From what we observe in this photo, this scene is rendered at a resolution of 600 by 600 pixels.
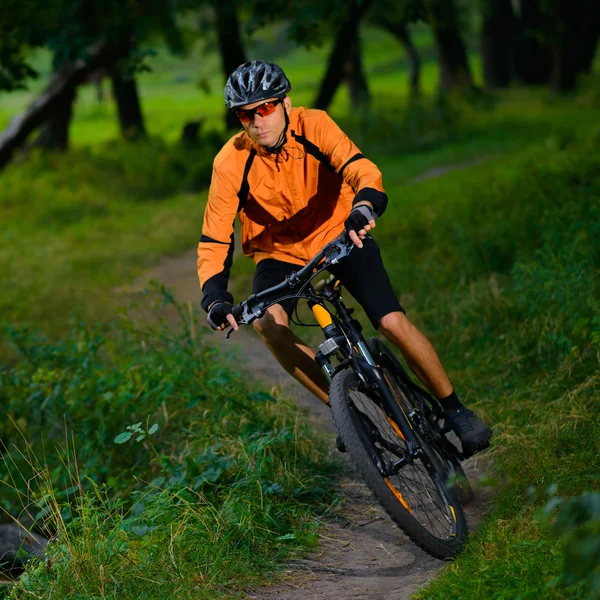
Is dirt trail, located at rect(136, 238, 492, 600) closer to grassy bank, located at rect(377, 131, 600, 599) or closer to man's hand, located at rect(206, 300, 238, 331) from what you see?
grassy bank, located at rect(377, 131, 600, 599)

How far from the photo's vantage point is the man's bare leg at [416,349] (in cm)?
477

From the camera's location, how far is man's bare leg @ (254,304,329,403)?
5.05 meters

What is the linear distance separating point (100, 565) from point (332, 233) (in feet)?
6.91

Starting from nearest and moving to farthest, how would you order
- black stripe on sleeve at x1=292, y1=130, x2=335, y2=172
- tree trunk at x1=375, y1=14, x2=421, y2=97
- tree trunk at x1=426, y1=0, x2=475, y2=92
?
black stripe on sleeve at x1=292, y1=130, x2=335, y2=172 → tree trunk at x1=426, y1=0, x2=475, y2=92 → tree trunk at x1=375, y1=14, x2=421, y2=97

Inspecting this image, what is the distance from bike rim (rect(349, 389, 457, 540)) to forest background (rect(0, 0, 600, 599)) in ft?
0.71

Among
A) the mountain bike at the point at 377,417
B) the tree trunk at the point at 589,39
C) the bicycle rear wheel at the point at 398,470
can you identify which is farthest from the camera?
the tree trunk at the point at 589,39

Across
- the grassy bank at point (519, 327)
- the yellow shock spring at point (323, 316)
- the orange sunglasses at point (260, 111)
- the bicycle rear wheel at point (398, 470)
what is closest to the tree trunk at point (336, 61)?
the grassy bank at point (519, 327)

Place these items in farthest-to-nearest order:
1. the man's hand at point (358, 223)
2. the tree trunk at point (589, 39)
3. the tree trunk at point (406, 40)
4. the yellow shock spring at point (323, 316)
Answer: the tree trunk at point (406, 40), the tree trunk at point (589, 39), the yellow shock spring at point (323, 316), the man's hand at point (358, 223)

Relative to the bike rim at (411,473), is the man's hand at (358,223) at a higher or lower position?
higher

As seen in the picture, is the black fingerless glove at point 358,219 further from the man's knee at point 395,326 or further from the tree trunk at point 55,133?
the tree trunk at point 55,133

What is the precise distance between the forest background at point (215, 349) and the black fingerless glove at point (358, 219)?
1557 millimetres

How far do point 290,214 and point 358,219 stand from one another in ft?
2.85

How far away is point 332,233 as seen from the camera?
17.4 feet

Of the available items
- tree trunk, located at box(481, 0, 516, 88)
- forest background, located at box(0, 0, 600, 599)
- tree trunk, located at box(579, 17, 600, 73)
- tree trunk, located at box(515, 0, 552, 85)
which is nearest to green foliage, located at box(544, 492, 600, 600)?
forest background, located at box(0, 0, 600, 599)
